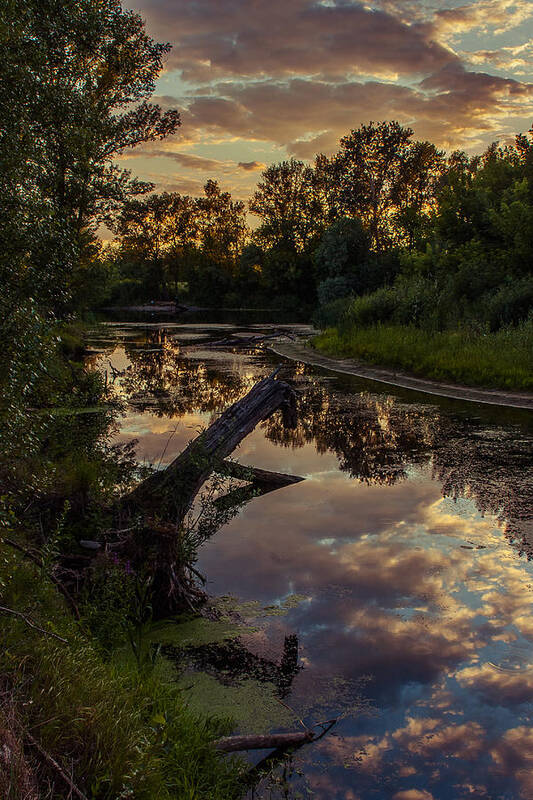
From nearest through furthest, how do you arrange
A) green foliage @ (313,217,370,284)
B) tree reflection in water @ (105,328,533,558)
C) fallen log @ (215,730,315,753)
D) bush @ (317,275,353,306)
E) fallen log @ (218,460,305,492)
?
fallen log @ (215,730,315,753) → tree reflection in water @ (105,328,533,558) → fallen log @ (218,460,305,492) → bush @ (317,275,353,306) → green foliage @ (313,217,370,284)

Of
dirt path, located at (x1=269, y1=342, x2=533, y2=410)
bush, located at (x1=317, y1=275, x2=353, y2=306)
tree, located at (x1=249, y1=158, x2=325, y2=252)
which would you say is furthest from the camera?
tree, located at (x1=249, y1=158, x2=325, y2=252)

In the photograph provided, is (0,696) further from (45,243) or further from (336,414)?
(336,414)

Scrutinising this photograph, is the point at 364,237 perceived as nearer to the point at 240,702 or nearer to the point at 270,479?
the point at 270,479

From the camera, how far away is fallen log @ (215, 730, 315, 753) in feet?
12.1

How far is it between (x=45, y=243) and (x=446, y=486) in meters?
6.72

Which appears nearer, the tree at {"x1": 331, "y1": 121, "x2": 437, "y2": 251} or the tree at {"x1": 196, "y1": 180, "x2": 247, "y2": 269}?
the tree at {"x1": 331, "y1": 121, "x2": 437, "y2": 251}

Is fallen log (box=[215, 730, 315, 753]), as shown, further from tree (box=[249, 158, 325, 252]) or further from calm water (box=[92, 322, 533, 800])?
tree (box=[249, 158, 325, 252])

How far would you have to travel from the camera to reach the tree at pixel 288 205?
285 ft

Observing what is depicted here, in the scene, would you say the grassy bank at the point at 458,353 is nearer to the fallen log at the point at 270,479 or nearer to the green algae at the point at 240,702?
the fallen log at the point at 270,479

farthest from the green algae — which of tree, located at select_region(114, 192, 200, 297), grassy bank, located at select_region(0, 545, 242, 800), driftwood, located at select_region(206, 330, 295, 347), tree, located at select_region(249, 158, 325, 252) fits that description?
tree, located at select_region(114, 192, 200, 297)

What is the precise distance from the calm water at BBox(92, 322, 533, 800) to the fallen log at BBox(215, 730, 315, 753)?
0.31 feet

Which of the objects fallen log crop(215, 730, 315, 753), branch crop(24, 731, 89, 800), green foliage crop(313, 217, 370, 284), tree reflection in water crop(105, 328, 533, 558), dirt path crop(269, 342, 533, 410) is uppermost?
green foliage crop(313, 217, 370, 284)

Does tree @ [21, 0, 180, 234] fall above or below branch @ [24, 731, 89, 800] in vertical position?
above

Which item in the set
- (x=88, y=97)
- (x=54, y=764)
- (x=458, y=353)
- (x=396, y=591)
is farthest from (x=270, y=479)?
(x=458, y=353)
